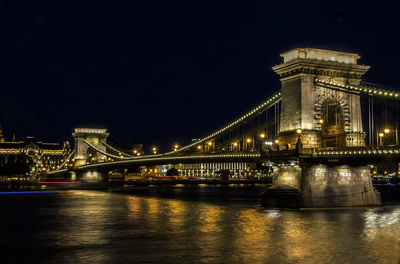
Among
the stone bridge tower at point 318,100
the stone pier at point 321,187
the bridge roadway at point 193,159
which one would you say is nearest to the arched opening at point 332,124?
the stone bridge tower at point 318,100

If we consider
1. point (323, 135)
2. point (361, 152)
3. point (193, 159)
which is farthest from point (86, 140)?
point (361, 152)

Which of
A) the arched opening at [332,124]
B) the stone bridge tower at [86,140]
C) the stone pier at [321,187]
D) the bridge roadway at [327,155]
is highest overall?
the stone bridge tower at [86,140]

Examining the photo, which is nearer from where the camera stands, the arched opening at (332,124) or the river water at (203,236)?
the river water at (203,236)

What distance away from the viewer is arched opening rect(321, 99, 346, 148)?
143 feet

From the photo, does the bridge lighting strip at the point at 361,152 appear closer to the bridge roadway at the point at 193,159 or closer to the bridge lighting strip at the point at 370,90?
the bridge lighting strip at the point at 370,90

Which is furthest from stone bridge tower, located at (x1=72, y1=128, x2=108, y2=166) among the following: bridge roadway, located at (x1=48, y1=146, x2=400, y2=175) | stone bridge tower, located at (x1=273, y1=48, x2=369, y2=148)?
stone bridge tower, located at (x1=273, y1=48, x2=369, y2=148)

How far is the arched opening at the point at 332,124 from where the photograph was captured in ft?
143

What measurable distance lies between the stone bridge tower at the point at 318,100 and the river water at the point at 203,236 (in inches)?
273

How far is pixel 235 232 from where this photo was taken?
89.8 feet

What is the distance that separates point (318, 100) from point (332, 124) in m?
3.31

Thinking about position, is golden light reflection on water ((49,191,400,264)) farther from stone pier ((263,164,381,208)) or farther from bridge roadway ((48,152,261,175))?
bridge roadway ((48,152,261,175))

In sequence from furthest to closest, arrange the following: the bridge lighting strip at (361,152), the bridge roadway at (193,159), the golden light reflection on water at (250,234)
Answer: the bridge roadway at (193,159) < the bridge lighting strip at (361,152) < the golden light reflection on water at (250,234)

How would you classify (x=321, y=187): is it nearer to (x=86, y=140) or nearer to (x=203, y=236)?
(x=203, y=236)

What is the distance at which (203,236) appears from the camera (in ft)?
85.1
